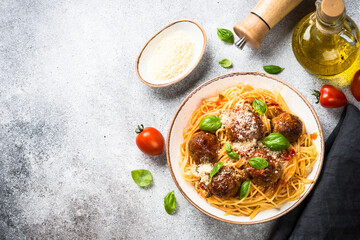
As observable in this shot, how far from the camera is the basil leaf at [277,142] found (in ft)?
12.9

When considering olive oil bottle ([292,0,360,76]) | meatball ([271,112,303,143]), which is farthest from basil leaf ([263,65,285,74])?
meatball ([271,112,303,143])

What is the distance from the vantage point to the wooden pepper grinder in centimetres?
437

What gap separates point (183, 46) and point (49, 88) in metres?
1.95

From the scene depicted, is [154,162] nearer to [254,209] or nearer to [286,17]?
[254,209]

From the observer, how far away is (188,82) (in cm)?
489

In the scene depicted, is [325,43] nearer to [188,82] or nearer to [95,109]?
[188,82]

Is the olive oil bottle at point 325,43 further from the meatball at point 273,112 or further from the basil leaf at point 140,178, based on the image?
the basil leaf at point 140,178

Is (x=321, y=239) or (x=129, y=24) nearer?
(x=321, y=239)

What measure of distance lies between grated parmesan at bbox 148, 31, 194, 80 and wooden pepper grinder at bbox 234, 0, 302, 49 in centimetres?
70

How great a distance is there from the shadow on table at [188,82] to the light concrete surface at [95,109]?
1 cm

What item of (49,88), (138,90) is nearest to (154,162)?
(138,90)

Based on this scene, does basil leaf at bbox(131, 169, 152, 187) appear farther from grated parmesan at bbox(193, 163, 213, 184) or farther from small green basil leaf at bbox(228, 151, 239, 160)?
small green basil leaf at bbox(228, 151, 239, 160)

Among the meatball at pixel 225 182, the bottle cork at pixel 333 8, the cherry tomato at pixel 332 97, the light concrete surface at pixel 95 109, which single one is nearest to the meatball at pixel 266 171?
the meatball at pixel 225 182

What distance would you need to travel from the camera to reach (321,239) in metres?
4.23
